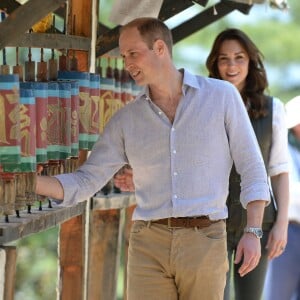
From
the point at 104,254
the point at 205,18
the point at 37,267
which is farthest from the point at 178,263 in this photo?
the point at 37,267

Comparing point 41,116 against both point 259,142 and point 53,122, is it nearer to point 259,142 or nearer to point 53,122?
point 53,122

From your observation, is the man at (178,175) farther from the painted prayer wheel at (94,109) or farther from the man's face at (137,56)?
the painted prayer wheel at (94,109)

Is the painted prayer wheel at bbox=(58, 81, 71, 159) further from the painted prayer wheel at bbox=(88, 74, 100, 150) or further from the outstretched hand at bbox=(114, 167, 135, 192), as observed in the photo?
the outstretched hand at bbox=(114, 167, 135, 192)

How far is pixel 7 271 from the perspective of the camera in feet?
14.8

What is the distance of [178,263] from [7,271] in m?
0.64

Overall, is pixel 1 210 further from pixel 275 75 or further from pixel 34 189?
pixel 275 75

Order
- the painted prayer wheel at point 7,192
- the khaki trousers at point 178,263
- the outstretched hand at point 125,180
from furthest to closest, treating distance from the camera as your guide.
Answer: the outstretched hand at point 125,180
the khaki trousers at point 178,263
the painted prayer wheel at point 7,192

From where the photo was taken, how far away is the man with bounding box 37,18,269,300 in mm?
4641

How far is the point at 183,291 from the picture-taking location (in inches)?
184

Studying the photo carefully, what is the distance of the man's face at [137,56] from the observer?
15.2 ft

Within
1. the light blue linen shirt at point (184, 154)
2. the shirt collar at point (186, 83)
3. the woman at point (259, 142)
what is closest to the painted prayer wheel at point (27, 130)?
the light blue linen shirt at point (184, 154)

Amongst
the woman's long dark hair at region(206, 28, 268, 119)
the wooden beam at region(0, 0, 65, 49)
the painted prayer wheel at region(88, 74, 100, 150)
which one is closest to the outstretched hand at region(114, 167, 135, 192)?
the painted prayer wheel at region(88, 74, 100, 150)

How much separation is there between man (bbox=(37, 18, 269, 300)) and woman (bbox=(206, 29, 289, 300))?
0.90 metres

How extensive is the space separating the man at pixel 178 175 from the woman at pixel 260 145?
0.91 metres
